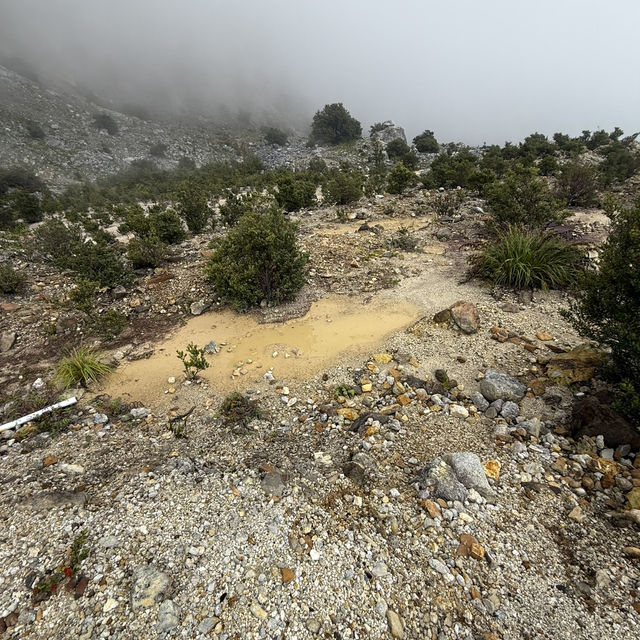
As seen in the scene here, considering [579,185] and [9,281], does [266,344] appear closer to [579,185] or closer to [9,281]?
[9,281]

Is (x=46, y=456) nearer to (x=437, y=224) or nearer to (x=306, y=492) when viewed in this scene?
(x=306, y=492)

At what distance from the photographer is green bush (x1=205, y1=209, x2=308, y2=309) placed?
8492 millimetres

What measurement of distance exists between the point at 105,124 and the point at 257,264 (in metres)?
72.1

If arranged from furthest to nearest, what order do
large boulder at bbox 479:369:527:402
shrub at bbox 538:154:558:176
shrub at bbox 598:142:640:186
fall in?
shrub at bbox 538:154:558:176
shrub at bbox 598:142:640:186
large boulder at bbox 479:369:527:402

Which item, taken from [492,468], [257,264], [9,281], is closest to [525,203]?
[257,264]

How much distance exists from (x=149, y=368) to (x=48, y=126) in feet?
232

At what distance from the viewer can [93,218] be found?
874 inches

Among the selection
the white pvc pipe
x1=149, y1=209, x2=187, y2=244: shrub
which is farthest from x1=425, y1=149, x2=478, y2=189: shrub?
the white pvc pipe

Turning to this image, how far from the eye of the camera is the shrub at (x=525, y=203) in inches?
420

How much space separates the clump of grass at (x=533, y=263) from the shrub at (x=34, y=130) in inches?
2705

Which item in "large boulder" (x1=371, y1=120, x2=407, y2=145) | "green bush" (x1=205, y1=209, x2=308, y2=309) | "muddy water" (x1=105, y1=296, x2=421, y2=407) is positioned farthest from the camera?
"large boulder" (x1=371, y1=120, x2=407, y2=145)

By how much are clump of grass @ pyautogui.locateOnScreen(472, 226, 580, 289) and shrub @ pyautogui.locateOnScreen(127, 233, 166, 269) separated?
1085cm

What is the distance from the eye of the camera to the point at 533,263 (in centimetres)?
835

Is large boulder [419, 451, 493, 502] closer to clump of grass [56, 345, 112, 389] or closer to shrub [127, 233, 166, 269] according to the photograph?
clump of grass [56, 345, 112, 389]
